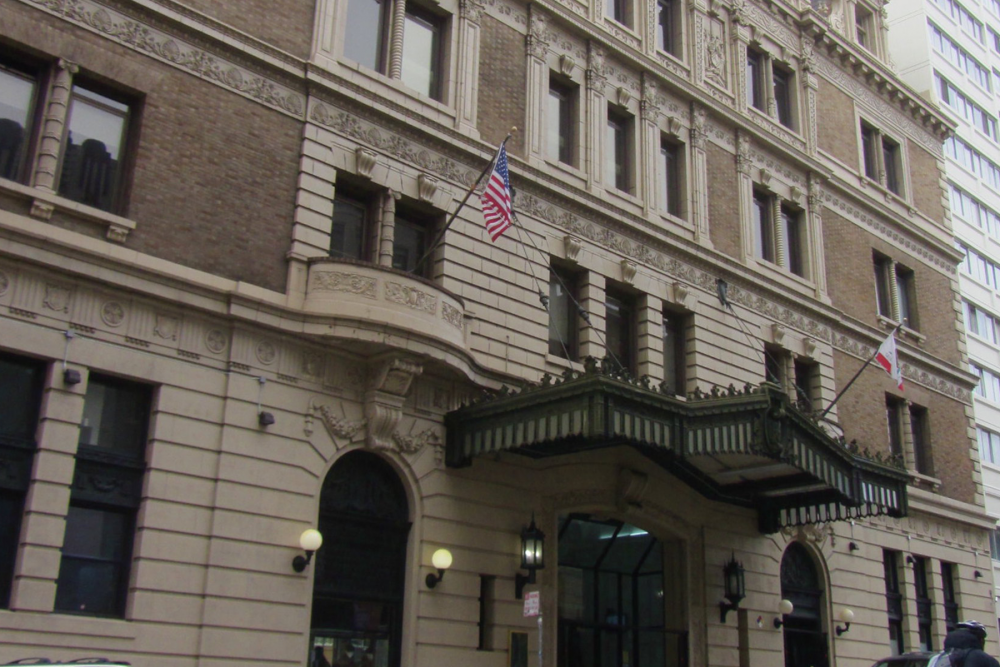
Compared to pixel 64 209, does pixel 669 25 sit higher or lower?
higher

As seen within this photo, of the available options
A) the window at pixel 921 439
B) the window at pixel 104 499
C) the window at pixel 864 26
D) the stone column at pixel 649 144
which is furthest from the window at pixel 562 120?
the window at pixel 864 26

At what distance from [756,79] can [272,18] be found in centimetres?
1786

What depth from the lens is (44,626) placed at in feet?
49.4

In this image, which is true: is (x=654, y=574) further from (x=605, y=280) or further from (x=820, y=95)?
(x=820, y=95)

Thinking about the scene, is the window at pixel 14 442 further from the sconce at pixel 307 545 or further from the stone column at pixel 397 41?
the stone column at pixel 397 41

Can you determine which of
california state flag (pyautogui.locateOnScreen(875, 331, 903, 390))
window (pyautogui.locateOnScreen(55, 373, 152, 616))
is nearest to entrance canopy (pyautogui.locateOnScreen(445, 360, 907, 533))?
california state flag (pyautogui.locateOnScreen(875, 331, 903, 390))

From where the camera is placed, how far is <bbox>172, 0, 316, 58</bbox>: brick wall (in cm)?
1955

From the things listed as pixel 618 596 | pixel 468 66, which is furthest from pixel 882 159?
pixel 618 596

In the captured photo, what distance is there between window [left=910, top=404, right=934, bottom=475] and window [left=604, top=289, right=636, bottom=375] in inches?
530

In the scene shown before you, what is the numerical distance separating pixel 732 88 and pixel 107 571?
2257 centimetres

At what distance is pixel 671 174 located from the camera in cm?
2878

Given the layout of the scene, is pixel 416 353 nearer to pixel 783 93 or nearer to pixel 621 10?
pixel 621 10

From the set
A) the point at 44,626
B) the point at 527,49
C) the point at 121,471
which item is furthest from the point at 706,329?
the point at 44,626

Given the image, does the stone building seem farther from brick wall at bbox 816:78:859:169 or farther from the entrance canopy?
brick wall at bbox 816:78:859:169
